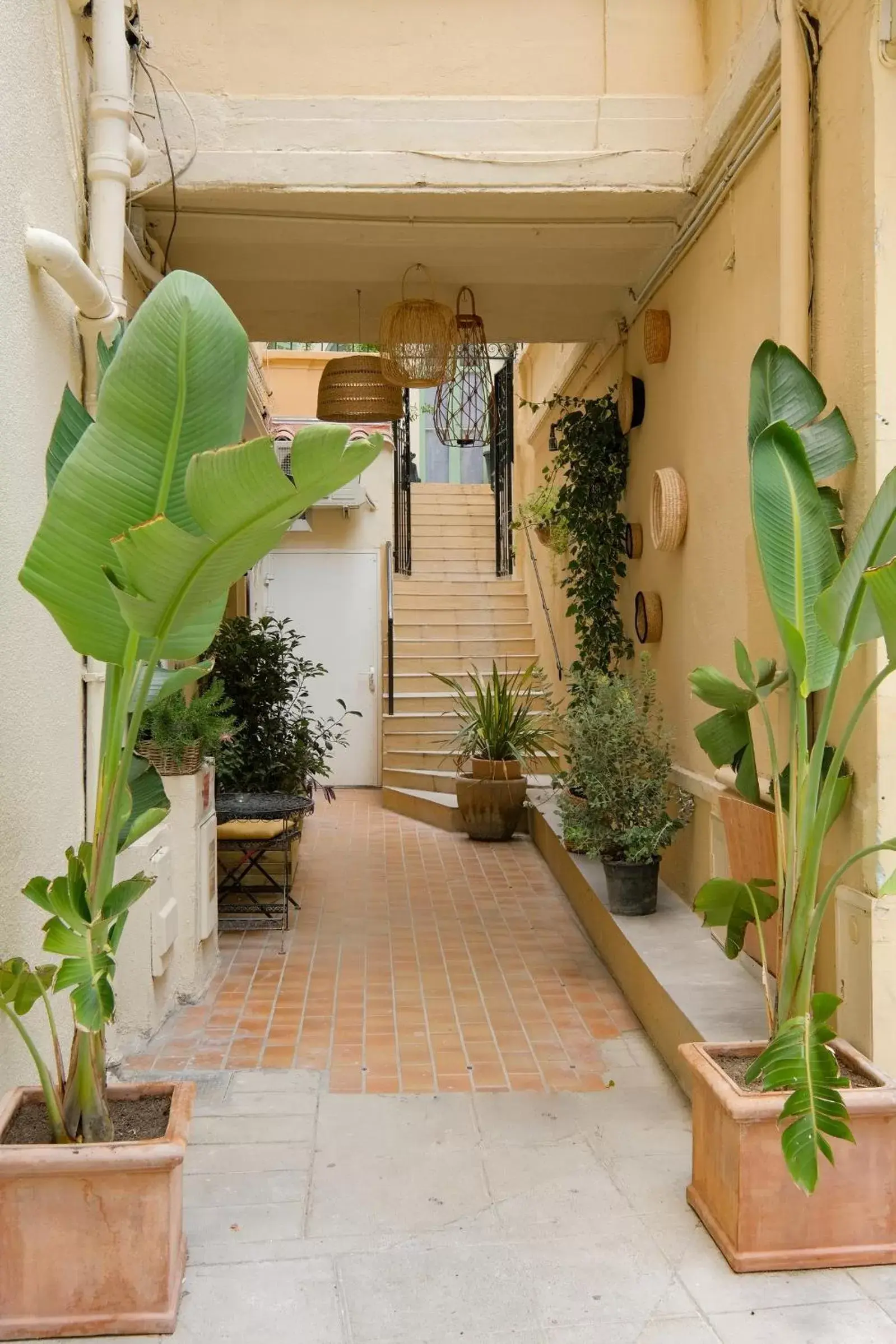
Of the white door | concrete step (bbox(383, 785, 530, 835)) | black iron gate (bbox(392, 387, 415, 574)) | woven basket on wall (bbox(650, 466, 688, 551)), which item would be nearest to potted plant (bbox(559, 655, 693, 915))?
woven basket on wall (bbox(650, 466, 688, 551))

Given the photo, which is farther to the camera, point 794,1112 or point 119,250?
point 119,250

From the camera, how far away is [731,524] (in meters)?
4.25

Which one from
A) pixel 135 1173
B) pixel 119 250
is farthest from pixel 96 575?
pixel 119 250

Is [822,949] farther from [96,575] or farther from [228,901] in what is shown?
[228,901]

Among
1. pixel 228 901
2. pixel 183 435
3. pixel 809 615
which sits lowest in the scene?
pixel 228 901

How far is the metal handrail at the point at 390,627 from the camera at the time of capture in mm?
9398

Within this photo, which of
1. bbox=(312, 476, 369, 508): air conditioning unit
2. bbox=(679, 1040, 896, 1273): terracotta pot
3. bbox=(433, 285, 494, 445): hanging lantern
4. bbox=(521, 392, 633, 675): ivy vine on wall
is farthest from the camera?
bbox=(312, 476, 369, 508): air conditioning unit

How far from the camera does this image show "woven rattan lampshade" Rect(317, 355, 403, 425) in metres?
5.75

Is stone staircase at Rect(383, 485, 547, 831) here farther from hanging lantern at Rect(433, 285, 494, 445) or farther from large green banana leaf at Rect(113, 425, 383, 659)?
large green banana leaf at Rect(113, 425, 383, 659)

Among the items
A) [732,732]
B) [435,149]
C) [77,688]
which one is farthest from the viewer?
[435,149]

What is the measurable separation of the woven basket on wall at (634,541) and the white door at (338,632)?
4.59 meters

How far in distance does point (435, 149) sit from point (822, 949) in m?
3.23

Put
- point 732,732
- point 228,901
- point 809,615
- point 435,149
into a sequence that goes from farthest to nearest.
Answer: point 228,901 → point 435,149 → point 732,732 → point 809,615

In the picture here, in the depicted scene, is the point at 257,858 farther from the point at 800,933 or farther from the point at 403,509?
the point at 403,509
